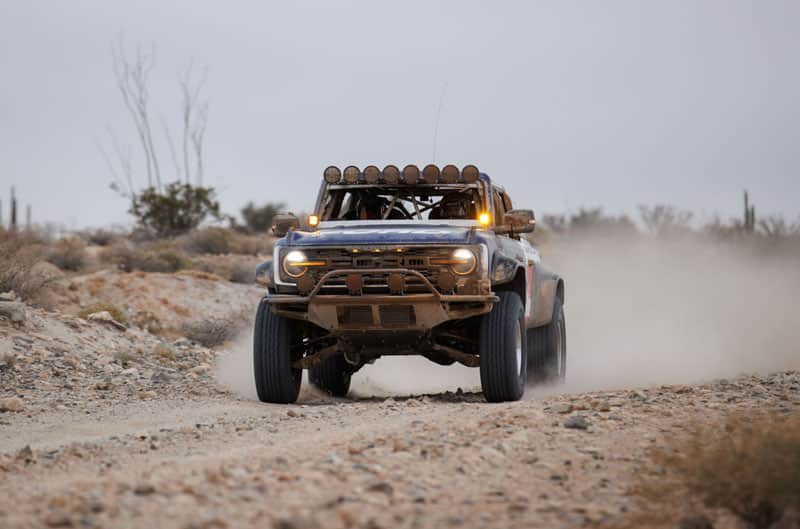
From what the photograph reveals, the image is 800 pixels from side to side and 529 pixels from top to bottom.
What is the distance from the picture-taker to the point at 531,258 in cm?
1341

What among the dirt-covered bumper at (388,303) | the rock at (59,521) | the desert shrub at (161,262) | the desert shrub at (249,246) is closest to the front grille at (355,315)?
the dirt-covered bumper at (388,303)

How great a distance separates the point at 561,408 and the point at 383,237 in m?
2.34

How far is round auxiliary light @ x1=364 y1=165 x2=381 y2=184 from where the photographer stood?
12.6 m

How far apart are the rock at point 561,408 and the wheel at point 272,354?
2732mm

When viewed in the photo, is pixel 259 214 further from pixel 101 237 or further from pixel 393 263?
pixel 393 263

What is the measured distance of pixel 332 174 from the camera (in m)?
12.7

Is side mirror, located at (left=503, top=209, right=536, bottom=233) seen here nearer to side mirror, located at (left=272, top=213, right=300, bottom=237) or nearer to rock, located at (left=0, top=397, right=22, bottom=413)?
side mirror, located at (left=272, top=213, right=300, bottom=237)

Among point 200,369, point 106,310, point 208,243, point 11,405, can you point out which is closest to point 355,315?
point 11,405

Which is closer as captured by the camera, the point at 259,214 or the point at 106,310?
the point at 106,310

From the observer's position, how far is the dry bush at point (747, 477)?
6289 mm

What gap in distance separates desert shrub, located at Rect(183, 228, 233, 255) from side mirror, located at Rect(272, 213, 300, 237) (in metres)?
26.2

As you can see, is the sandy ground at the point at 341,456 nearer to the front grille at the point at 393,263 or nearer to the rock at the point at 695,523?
the rock at the point at 695,523

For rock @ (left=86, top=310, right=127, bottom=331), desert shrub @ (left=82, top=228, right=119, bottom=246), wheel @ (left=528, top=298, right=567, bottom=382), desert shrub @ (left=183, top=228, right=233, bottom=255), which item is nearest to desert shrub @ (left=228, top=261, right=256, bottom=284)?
desert shrub @ (left=183, top=228, right=233, bottom=255)

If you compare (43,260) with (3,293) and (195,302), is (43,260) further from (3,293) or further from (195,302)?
(3,293)
